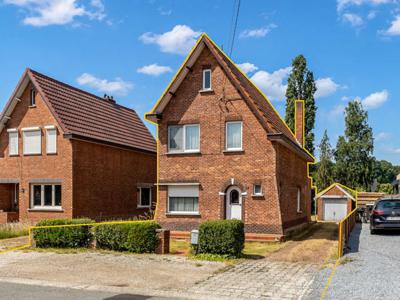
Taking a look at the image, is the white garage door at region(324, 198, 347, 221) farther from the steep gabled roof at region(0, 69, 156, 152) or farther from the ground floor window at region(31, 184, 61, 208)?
the ground floor window at region(31, 184, 61, 208)

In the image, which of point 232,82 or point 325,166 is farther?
point 325,166

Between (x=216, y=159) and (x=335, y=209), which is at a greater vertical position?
(x=216, y=159)

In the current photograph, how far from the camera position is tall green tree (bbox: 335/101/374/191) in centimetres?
4984

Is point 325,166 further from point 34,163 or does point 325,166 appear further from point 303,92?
point 34,163

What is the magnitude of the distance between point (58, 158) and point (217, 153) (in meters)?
9.29

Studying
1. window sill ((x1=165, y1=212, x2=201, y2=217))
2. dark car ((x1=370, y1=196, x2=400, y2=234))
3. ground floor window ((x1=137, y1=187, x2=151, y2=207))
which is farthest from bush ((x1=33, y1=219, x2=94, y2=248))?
ground floor window ((x1=137, y1=187, x2=151, y2=207))

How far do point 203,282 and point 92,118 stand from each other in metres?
19.0

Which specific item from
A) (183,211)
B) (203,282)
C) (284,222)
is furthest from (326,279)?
(183,211)

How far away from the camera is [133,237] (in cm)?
1515

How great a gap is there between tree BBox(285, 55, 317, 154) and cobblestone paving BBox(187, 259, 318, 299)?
109 feet

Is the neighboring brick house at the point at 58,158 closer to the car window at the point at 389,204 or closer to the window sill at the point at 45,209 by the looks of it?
the window sill at the point at 45,209

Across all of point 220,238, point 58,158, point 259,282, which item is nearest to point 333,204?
point 58,158

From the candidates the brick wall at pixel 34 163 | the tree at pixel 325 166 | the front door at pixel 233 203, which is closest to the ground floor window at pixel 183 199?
the front door at pixel 233 203

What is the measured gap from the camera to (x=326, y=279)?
1084 centimetres
